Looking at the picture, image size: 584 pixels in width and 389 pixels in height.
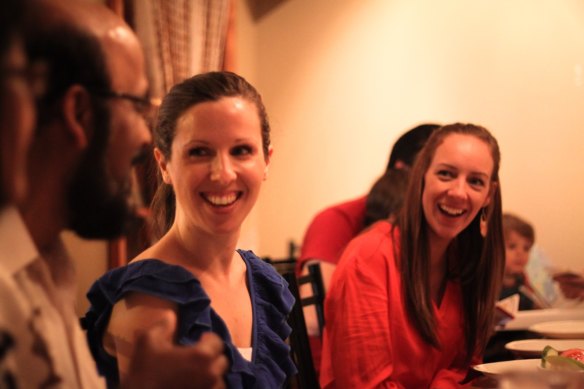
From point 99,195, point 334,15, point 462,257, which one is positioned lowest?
point 462,257

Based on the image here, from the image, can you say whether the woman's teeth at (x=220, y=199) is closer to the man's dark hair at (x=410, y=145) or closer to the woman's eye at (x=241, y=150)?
the woman's eye at (x=241, y=150)

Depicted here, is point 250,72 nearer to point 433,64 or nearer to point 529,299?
point 433,64

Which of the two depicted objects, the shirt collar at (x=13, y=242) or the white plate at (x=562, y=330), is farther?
the white plate at (x=562, y=330)

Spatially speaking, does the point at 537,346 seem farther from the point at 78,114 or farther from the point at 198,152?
the point at 78,114

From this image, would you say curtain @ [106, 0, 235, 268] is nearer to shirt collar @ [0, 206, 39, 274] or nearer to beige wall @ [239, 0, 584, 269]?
beige wall @ [239, 0, 584, 269]

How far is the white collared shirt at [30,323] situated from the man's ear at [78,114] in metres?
0.10

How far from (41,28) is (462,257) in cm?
147

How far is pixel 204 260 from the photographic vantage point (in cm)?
118

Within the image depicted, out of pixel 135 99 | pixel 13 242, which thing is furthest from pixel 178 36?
pixel 13 242

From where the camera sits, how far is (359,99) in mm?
3973

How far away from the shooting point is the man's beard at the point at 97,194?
2.32 ft

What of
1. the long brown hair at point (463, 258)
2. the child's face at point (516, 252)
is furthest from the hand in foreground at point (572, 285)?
the child's face at point (516, 252)

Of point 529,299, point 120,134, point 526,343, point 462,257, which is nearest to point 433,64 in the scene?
point 529,299

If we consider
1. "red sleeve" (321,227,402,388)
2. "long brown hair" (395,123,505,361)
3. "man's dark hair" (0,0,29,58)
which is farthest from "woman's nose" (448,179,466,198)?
"man's dark hair" (0,0,29,58)
